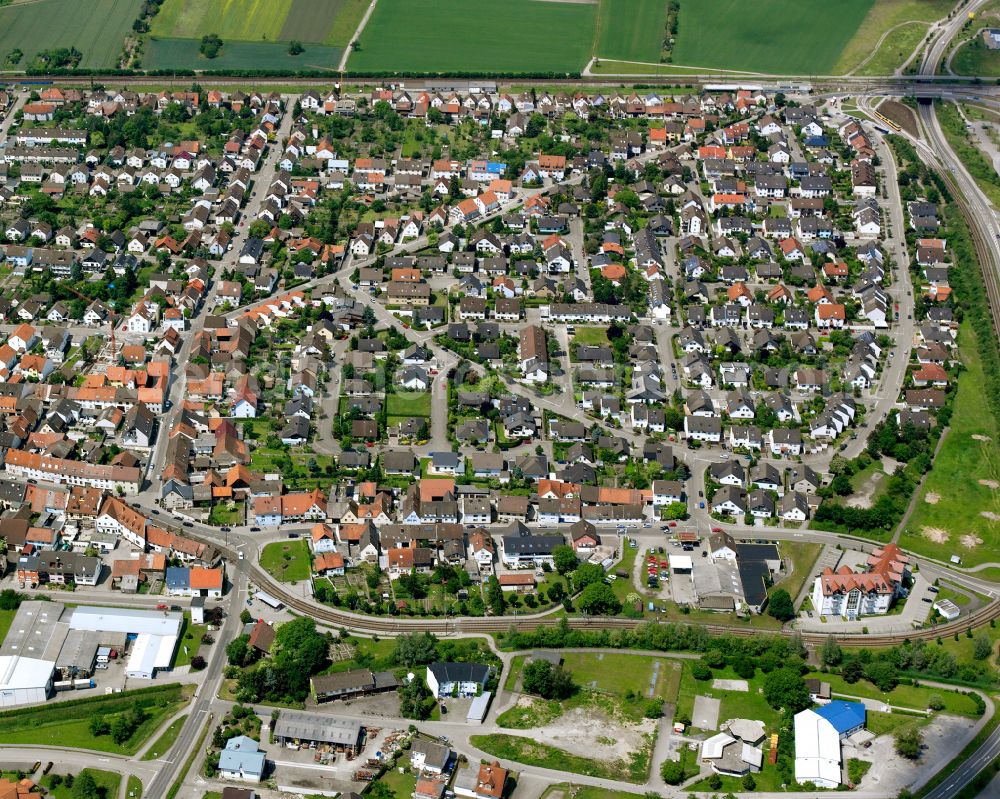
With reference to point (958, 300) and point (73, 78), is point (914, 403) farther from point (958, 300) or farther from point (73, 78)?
point (73, 78)

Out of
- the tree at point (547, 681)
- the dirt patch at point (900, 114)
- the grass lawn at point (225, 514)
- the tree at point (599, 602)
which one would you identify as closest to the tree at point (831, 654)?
the tree at point (599, 602)

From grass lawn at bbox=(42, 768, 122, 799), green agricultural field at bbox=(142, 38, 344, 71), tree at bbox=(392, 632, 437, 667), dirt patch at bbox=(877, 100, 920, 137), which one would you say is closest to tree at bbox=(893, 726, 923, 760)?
tree at bbox=(392, 632, 437, 667)

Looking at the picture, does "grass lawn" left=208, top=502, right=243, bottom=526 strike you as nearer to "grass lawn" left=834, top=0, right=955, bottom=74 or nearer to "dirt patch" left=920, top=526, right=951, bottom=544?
"dirt patch" left=920, top=526, right=951, bottom=544

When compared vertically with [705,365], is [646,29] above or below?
above

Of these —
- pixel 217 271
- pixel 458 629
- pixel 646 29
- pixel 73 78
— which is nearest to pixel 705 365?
pixel 458 629

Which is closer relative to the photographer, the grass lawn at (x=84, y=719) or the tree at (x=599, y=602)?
the grass lawn at (x=84, y=719)

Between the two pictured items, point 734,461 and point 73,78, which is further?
point 73,78

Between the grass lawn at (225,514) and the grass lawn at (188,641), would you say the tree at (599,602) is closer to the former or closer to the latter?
the grass lawn at (188,641)
